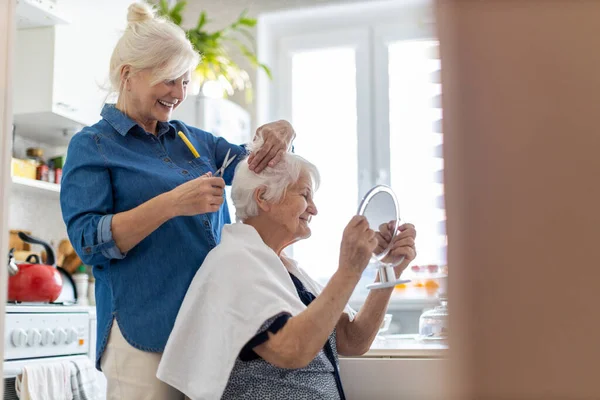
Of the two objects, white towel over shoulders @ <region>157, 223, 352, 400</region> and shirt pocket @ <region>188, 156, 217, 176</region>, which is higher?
shirt pocket @ <region>188, 156, 217, 176</region>

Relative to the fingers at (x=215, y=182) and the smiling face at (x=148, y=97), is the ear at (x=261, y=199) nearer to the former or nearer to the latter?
the fingers at (x=215, y=182)

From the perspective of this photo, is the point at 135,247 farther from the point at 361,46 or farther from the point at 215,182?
the point at 361,46

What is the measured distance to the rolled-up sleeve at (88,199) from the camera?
132cm

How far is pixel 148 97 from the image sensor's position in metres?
1.48

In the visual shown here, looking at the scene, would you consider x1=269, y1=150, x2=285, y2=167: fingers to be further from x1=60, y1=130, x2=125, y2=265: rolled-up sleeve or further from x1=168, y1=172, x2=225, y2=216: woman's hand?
x1=60, y1=130, x2=125, y2=265: rolled-up sleeve

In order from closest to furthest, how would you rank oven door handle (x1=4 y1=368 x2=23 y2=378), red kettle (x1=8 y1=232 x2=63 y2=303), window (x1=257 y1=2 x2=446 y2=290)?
oven door handle (x1=4 y1=368 x2=23 y2=378) → red kettle (x1=8 y1=232 x2=63 y2=303) → window (x1=257 y1=2 x2=446 y2=290)

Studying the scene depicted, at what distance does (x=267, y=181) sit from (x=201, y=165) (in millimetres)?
175

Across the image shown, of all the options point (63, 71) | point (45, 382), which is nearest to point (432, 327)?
point (45, 382)

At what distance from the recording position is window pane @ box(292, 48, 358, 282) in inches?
165

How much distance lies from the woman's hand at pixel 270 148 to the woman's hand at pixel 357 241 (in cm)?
38

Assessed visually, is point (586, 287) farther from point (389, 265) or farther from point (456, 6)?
point (389, 265)

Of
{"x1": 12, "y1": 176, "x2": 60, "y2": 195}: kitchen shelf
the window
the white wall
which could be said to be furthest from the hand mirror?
the white wall

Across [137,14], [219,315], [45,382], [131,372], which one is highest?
[137,14]

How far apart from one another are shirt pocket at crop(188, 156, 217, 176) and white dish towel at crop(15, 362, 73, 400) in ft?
4.54
